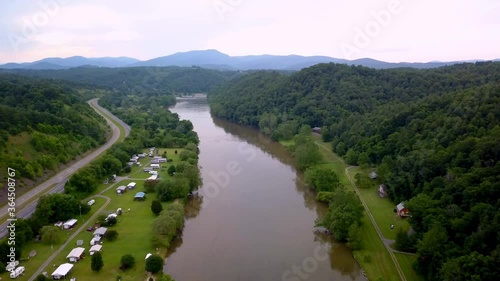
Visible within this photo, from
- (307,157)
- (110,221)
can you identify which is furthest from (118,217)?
(307,157)

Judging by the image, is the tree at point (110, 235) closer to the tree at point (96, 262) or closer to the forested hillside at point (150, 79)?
the tree at point (96, 262)

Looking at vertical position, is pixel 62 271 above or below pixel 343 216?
below

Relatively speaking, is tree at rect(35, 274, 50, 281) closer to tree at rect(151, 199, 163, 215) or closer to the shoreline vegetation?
the shoreline vegetation

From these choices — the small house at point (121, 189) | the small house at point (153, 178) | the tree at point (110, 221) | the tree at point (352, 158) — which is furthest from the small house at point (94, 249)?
the tree at point (352, 158)

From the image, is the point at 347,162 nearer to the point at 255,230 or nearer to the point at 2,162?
the point at 255,230

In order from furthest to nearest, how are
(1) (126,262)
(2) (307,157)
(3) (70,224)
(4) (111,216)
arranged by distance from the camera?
(2) (307,157) < (4) (111,216) < (3) (70,224) < (1) (126,262)

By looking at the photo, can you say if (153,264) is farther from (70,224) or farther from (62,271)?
(70,224)
